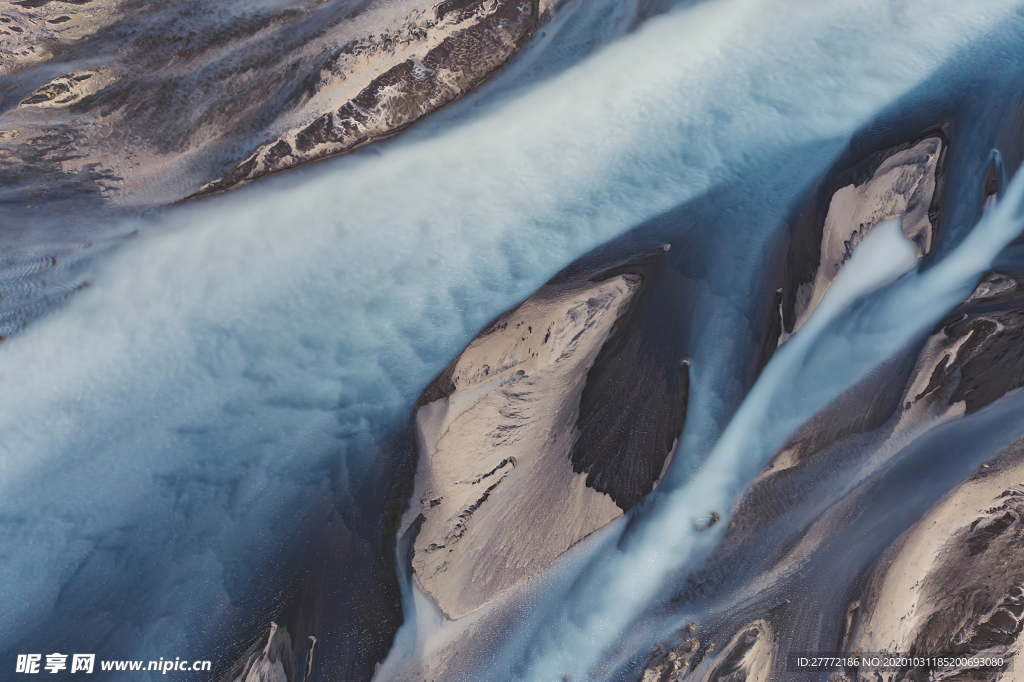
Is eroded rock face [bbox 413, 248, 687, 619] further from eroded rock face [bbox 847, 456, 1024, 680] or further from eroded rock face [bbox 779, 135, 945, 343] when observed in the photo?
eroded rock face [bbox 847, 456, 1024, 680]

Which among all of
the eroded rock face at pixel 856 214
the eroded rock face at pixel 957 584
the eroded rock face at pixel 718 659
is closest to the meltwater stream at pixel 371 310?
the eroded rock face at pixel 856 214

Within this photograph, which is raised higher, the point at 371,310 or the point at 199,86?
the point at 199,86

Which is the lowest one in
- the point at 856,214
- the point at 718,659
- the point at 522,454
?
the point at 718,659

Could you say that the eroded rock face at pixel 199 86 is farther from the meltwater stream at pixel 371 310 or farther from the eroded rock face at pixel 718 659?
the eroded rock face at pixel 718 659

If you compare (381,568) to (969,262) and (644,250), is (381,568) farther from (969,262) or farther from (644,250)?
(969,262)

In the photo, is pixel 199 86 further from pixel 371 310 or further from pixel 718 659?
pixel 718 659

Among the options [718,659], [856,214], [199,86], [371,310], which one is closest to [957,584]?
[718,659]
